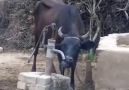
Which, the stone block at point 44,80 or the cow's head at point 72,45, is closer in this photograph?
the stone block at point 44,80

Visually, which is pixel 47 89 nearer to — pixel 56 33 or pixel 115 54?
pixel 115 54

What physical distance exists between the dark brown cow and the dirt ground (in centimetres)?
50

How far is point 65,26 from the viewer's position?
7.56m

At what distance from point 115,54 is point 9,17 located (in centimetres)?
832

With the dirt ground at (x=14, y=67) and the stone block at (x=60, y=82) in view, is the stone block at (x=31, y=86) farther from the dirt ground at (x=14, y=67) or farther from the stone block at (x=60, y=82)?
the dirt ground at (x=14, y=67)

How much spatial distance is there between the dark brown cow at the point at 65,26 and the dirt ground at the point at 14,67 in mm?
501

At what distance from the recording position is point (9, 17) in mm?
12719

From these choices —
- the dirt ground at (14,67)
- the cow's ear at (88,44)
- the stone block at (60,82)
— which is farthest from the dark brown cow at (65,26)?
the stone block at (60,82)

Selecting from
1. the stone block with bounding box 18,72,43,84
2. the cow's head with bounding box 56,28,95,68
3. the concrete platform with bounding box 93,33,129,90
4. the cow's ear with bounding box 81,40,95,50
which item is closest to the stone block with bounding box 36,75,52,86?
the stone block with bounding box 18,72,43,84

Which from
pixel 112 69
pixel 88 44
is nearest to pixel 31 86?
pixel 112 69

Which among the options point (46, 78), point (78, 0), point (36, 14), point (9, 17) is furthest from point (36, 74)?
point (9, 17)

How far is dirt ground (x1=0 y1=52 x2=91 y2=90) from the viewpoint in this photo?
7.50 meters

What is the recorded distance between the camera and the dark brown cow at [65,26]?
675 centimetres

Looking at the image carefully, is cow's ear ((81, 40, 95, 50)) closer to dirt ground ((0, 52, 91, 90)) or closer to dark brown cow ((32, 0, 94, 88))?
dark brown cow ((32, 0, 94, 88))
